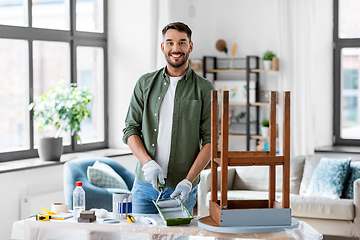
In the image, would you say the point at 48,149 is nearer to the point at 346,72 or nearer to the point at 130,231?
the point at 130,231

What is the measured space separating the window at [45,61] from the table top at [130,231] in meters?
2.36

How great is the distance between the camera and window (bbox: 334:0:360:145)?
576cm

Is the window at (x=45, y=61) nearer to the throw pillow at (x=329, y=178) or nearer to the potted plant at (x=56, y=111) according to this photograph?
the potted plant at (x=56, y=111)

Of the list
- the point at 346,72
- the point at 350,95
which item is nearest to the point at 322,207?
the point at 350,95

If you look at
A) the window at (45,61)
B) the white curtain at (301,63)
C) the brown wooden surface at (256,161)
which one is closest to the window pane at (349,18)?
the white curtain at (301,63)

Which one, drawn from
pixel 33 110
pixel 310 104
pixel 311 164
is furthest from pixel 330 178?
pixel 33 110

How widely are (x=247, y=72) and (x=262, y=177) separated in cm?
147

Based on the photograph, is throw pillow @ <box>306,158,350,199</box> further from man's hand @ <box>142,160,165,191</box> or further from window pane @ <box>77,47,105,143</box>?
man's hand @ <box>142,160,165,191</box>

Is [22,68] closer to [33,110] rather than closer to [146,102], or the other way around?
[33,110]

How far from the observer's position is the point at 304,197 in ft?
14.6

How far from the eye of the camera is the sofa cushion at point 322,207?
427 centimetres

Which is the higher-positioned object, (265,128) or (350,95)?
(350,95)

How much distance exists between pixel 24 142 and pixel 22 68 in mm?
689

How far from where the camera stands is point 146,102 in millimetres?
2566
